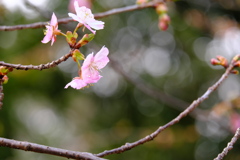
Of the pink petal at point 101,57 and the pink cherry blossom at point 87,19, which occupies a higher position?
the pink cherry blossom at point 87,19

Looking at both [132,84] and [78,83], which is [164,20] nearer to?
[78,83]

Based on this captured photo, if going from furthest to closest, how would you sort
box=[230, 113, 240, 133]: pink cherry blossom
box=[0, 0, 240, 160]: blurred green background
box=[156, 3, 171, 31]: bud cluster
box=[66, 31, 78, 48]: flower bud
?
box=[0, 0, 240, 160]: blurred green background → box=[230, 113, 240, 133]: pink cherry blossom → box=[156, 3, 171, 31]: bud cluster → box=[66, 31, 78, 48]: flower bud

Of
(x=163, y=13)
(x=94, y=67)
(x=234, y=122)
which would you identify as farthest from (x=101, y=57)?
(x=234, y=122)

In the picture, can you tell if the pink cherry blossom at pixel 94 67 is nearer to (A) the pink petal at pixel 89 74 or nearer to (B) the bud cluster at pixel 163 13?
(A) the pink petal at pixel 89 74

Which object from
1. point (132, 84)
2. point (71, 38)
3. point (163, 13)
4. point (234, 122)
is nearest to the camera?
point (71, 38)

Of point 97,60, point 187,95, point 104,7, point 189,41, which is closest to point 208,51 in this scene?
point 189,41

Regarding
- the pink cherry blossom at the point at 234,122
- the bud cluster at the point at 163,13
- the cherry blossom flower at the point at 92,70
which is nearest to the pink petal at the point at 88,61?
the cherry blossom flower at the point at 92,70

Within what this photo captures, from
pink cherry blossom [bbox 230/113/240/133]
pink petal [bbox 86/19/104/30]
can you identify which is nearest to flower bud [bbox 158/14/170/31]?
pink petal [bbox 86/19/104/30]

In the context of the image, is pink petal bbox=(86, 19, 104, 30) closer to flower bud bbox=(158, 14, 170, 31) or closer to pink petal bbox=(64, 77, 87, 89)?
pink petal bbox=(64, 77, 87, 89)
